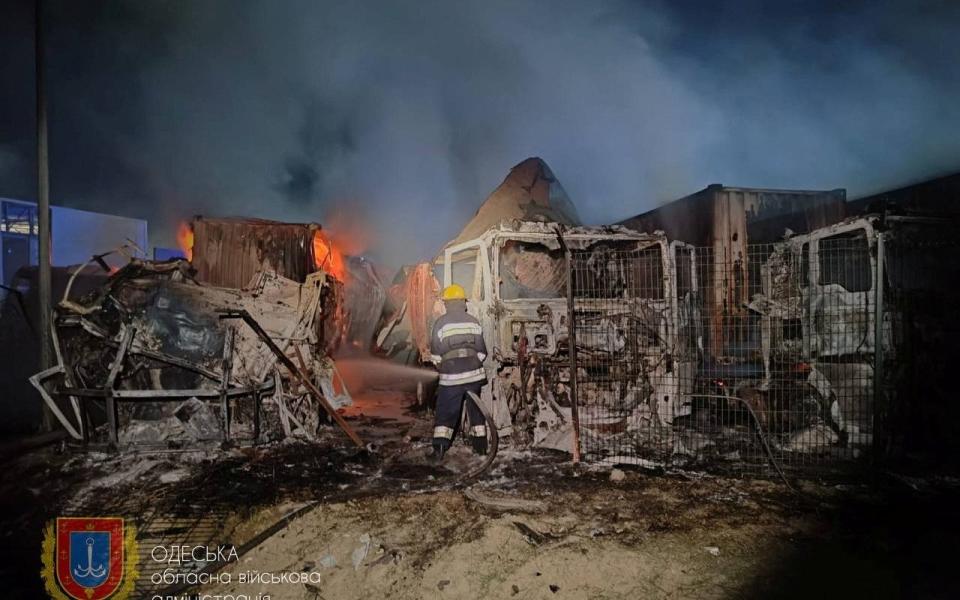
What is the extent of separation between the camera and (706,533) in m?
3.72

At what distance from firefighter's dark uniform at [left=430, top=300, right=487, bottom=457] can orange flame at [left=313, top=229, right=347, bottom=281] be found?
4.40m

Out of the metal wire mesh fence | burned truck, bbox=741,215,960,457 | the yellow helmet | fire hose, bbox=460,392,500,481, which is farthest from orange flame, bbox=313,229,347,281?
burned truck, bbox=741,215,960,457

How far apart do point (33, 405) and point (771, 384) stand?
12.4m

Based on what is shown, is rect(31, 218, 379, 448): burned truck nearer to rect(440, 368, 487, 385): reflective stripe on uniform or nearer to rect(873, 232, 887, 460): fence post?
rect(440, 368, 487, 385): reflective stripe on uniform

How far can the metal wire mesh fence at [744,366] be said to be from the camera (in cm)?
518

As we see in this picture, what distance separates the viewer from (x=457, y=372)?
5.84 m

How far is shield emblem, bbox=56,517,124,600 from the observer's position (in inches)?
138

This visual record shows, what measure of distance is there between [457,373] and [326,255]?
17.3 ft

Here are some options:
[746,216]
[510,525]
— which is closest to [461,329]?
[510,525]

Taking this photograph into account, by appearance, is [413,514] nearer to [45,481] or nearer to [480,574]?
[480,574]

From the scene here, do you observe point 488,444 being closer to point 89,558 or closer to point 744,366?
point 744,366

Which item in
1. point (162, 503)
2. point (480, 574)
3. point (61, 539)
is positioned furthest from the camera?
point (162, 503)

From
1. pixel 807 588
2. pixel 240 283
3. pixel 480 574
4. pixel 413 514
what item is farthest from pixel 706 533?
pixel 240 283

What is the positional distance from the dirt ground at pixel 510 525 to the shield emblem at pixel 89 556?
0.17 meters
